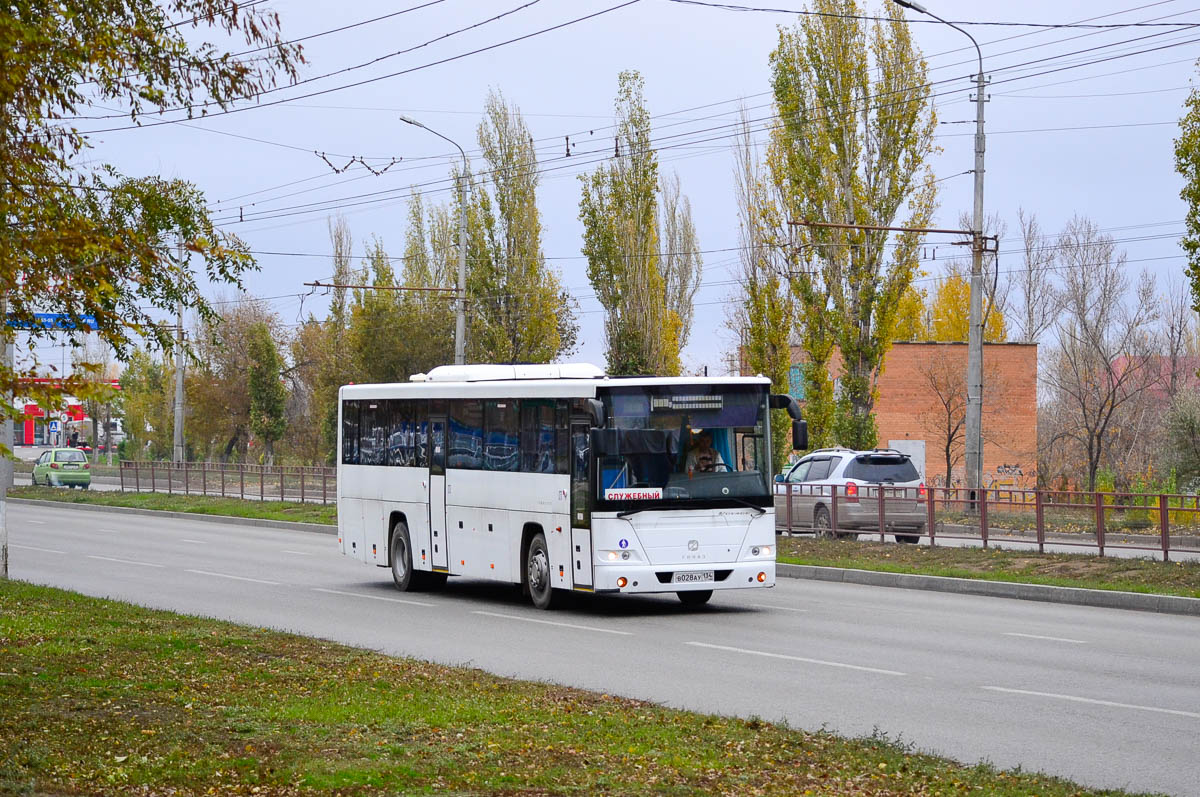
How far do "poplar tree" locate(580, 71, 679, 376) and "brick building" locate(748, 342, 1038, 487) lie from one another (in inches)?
310

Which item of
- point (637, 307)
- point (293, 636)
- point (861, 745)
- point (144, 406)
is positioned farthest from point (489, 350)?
point (861, 745)

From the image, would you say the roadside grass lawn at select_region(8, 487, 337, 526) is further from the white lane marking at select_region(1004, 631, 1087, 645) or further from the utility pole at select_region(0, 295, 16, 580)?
the white lane marking at select_region(1004, 631, 1087, 645)

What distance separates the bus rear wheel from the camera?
1892 cm

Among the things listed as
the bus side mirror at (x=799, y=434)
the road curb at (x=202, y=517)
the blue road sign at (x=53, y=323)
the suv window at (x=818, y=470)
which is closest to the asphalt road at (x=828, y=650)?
the bus side mirror at (x=799, y=434)

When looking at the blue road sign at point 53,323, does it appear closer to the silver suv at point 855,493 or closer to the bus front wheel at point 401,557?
the bus front wheel at point 401,557

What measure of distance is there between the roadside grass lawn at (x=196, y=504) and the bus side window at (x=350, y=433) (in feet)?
48.7

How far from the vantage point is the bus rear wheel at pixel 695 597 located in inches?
745

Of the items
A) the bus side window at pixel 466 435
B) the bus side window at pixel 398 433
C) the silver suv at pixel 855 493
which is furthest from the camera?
the silver suv at pixel 855 493

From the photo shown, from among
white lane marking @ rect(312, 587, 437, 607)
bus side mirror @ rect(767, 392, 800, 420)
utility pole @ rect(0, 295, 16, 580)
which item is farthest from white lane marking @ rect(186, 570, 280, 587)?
bus side mirror @ rect(767, 392, 800, 420)

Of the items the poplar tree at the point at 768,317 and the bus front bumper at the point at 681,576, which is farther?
the poplar tree at the point at 768,317

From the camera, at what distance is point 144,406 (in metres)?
83.0

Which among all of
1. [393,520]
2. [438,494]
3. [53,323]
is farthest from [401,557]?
[53,323]

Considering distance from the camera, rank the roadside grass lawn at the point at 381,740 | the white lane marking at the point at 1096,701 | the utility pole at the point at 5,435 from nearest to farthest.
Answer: the utility pole at the point at 5,435, the roadside grass lawn at the point at 381,740, the white lane marking at the point at 1096,701

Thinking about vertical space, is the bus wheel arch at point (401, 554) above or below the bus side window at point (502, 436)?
below
